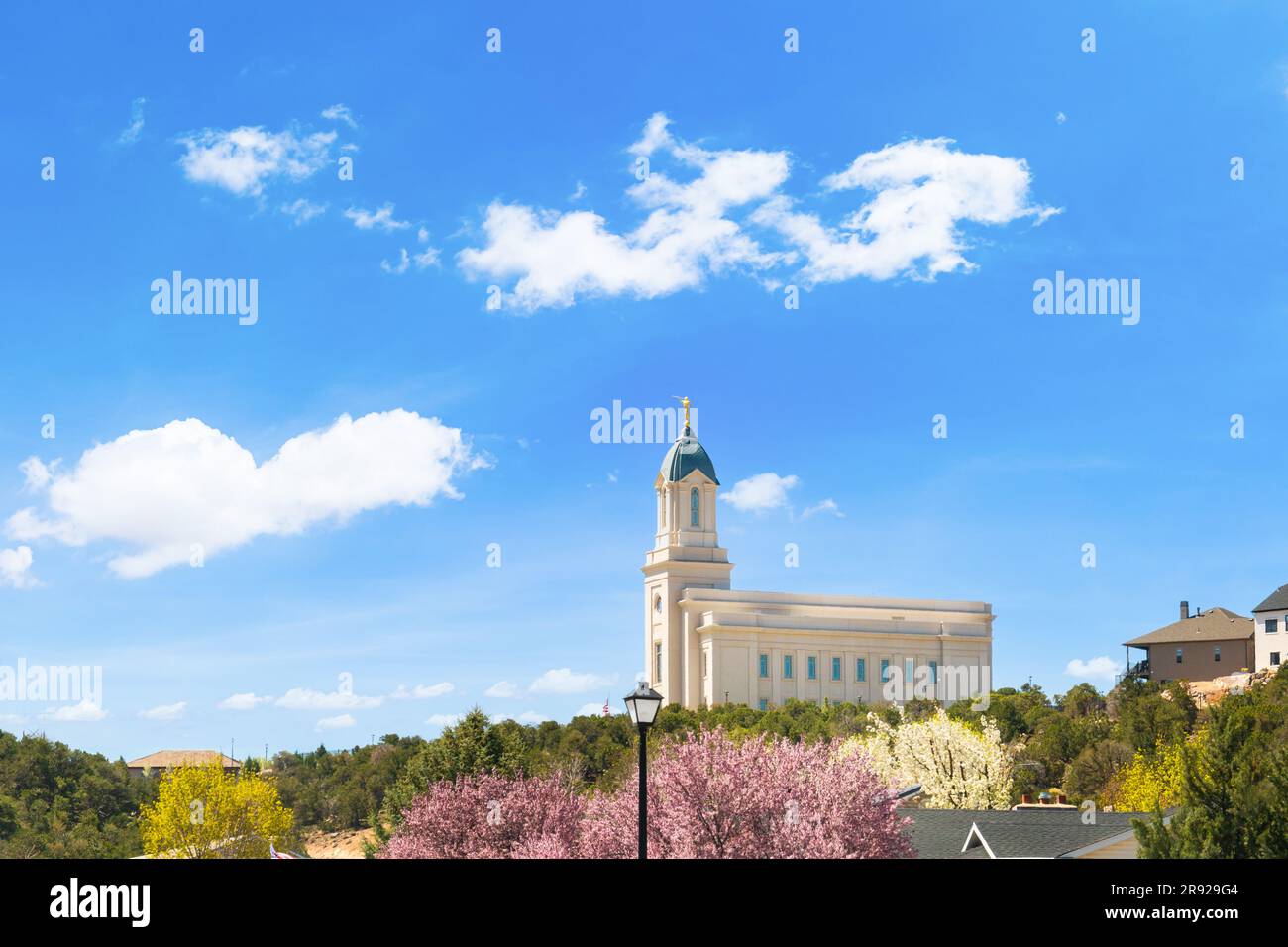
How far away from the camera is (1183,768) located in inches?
1433

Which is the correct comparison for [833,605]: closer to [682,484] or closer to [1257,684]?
[682,484]

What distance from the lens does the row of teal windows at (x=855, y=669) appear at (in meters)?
124

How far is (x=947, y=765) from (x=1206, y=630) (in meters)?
52.9

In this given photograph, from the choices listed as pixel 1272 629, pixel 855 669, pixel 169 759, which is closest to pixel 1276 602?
pixel 1272 629

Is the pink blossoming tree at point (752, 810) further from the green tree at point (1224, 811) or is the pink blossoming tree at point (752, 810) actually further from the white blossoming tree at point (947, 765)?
the white blossoming tree at point (947, 765)

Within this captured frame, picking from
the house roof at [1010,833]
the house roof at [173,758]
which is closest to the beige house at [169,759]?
the house roof at [173,758]

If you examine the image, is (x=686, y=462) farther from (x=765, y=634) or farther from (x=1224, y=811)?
(x=1224, y=811)

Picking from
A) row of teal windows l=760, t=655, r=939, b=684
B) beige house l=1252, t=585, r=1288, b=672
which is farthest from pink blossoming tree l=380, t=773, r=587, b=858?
row of teal windows l=760, t=655, r=939, b=684

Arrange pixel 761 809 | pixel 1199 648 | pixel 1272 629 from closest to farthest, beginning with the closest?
1. pixel 761 809
2. pixel 1272 629
3. pixel 1199 648

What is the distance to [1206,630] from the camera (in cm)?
11394

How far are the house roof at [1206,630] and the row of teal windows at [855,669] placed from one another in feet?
57.8
